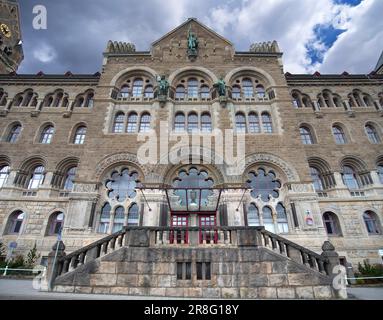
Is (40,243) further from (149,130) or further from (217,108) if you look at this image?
(217,108)

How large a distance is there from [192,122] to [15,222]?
14.8 metres

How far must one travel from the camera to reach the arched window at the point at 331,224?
50.4 feet

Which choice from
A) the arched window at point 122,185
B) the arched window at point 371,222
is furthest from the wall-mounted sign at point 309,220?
the arched window at point 122,185

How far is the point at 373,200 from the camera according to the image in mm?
15844

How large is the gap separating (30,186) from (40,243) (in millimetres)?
4873

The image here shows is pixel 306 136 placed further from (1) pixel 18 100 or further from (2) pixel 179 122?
(1) pixel 18 100

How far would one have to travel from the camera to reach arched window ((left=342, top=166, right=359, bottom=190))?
16.8 metres

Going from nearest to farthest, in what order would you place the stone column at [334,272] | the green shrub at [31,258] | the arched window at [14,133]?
the stone column at [334,272]
the green shrub at [31,258]
the arched window at [14,133]

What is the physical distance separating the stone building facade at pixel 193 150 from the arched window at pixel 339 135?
0.29ft

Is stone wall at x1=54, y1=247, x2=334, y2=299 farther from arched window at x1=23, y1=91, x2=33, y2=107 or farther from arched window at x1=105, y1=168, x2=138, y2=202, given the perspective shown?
arched window at x1=23, y1=91, x2=33, y2=107

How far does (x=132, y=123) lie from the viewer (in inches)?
666

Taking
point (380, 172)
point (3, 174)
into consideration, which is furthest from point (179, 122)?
point (380, 172)

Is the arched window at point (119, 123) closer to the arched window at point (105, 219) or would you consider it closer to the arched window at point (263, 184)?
the arched window at point (105, 219)

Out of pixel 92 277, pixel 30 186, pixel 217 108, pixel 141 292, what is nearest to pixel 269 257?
pixel 141 292
